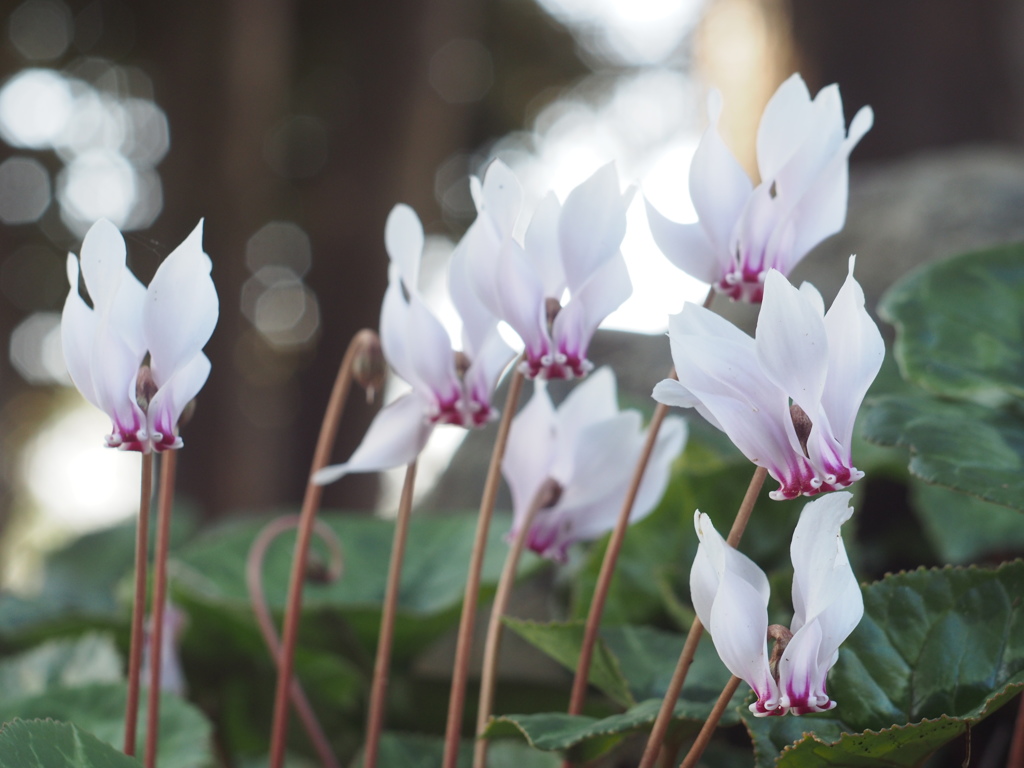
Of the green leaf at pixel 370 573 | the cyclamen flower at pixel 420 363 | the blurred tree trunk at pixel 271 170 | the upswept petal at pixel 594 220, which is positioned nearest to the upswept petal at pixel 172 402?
the cyclamen flower at pixel 420 363

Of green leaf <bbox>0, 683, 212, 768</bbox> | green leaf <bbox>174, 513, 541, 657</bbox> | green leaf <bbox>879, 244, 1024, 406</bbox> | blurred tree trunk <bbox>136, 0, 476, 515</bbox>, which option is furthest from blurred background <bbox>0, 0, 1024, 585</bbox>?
green leaf <bbox>0, 683, 212, 768</bbox>

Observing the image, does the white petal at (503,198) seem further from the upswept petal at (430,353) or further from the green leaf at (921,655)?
the green leaf at (921,655)

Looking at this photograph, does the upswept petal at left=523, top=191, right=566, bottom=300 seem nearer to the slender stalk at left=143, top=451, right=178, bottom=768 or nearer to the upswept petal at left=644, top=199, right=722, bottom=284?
the upswept petal at left=644, top=199, right=722, bottom=284

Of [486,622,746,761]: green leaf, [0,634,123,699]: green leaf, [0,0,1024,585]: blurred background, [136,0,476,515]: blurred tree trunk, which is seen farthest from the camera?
[136,0,476,515]: blurred tree trunk

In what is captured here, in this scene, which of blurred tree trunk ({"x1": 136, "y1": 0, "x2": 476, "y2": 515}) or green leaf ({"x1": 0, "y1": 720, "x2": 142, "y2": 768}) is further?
blurred tree trunk ({"x1": 136, "y1": 0, "x2": 476, "y2": 515})

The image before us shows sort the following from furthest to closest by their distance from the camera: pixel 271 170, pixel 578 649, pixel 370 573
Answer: pixel 271 170 → pixel 370 573 → pixel 578 649

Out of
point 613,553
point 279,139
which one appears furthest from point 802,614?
point 279,139

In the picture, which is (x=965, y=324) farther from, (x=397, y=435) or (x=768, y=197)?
(x=397, y=435)

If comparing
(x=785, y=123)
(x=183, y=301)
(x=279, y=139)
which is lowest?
(x=183, y=301)
